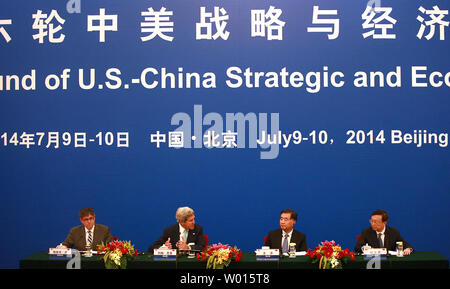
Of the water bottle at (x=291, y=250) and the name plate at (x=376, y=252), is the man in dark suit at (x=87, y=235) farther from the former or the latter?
the name plate at (x=376, y=252)

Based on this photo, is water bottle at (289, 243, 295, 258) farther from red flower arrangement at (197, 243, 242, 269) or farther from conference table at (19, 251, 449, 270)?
red flower arrangement at (197, 243, 242, 269)

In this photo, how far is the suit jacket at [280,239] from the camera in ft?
16.6

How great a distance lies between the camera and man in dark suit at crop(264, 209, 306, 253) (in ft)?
16.6

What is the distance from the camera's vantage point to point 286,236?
511 cm

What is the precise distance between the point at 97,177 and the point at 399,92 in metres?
3.29

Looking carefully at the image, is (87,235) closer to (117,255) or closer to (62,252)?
(62,252)

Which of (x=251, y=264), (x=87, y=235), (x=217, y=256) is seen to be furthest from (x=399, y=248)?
(x=87, y=235)

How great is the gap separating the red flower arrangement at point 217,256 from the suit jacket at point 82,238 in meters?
1.18

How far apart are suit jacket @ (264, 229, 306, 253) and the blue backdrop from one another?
61cm

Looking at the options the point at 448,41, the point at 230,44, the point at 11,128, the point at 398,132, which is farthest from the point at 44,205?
the point at 448,41

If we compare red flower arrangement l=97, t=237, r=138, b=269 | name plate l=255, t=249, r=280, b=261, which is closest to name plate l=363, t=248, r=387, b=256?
name plate l=255, t=249, r=280, b=261

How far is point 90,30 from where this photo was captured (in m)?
5.84

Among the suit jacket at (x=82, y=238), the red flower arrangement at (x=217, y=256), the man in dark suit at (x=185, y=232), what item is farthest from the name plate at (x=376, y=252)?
the suit jacket at (x=82, y=238)
